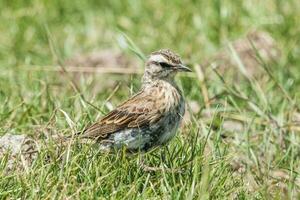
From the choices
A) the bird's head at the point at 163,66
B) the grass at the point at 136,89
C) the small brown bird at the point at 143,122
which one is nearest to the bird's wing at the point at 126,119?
the small brown bird at the point at 143,122

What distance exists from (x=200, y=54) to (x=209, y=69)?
3.14ft

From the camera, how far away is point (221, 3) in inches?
481

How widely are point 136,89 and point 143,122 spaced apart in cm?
197

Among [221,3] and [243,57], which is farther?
[221,3]

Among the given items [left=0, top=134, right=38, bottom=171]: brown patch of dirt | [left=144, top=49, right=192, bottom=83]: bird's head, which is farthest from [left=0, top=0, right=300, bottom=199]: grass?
[left=144, top=49, right=192, bottom=83]: bird's head

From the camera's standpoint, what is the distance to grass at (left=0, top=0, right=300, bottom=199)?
22.2ft

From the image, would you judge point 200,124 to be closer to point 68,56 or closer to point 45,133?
point 45,133

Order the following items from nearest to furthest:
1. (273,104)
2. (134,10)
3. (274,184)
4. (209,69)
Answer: (274,184)
(273,104)
(209,69)
(134,10)

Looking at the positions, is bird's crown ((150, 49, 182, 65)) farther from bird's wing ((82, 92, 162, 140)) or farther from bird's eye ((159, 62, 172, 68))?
bird's wing ((82, 92, 162, 140))

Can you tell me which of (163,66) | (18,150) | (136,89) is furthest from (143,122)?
(136,89)

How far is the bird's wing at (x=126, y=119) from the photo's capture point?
7480 millimetres

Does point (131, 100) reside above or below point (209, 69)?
above

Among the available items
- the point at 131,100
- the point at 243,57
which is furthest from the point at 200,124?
the point at 243,57

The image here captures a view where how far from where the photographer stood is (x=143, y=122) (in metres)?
7.48
